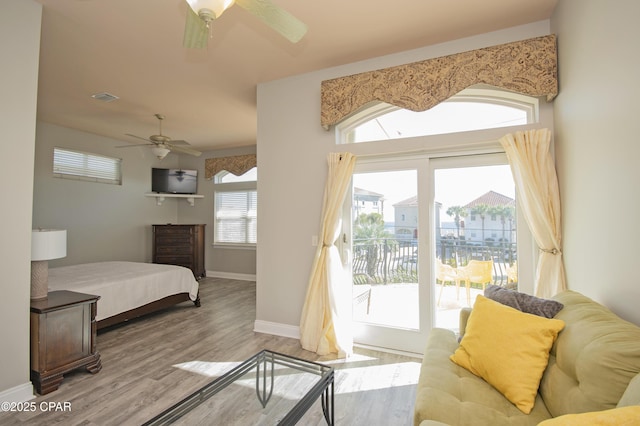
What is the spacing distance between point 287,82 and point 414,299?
2810 mm

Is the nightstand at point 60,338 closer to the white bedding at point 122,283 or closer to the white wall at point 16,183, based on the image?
the white wall at point 16,183

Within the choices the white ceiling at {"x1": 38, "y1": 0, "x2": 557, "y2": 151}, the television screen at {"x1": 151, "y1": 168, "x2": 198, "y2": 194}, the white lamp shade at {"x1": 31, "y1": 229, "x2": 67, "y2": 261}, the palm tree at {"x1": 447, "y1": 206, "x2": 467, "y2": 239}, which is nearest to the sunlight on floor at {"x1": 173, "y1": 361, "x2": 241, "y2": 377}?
the white lamp shade at {"x1": 31, "y1": 229, "x2": 67, "y2": 261}

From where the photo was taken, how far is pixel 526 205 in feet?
8.16

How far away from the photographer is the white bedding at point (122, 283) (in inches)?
134

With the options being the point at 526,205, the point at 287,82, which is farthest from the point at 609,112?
the point at 287,82

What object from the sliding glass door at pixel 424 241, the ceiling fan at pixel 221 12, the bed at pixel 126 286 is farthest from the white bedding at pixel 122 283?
the ceiling fan at pixel 221 12

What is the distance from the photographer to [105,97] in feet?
13.6

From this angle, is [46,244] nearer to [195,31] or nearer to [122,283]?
[122,283]

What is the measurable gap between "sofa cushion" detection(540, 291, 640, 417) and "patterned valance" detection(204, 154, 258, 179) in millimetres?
5964

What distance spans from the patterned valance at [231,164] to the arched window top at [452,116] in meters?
3.72

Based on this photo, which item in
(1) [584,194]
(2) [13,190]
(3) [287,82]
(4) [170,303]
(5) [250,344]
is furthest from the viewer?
(4) [170,303]

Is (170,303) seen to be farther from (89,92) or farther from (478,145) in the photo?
(478,145)

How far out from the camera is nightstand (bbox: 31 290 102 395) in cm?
233

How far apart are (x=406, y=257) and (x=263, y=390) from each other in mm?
1827
